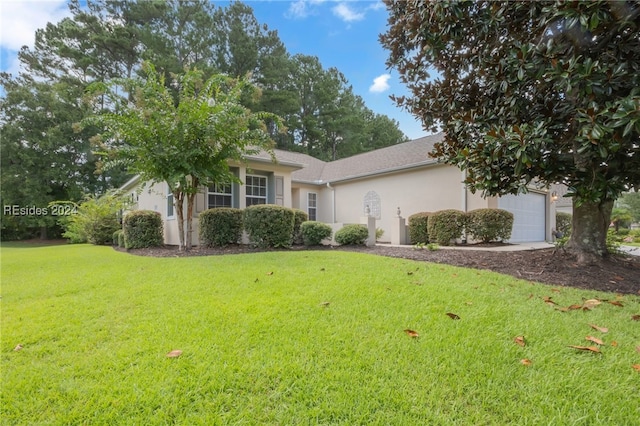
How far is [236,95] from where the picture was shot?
25.6 feet

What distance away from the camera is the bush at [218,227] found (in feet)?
28.9

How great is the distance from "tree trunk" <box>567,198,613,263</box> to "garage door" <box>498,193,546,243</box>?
4911 mm

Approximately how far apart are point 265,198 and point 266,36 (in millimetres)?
21332

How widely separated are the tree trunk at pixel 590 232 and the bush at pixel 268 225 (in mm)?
6430

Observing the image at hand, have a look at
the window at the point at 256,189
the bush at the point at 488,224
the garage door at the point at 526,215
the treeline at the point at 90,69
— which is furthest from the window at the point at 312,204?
the garage door at the point at 526,215

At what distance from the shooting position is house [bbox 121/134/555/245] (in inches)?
426

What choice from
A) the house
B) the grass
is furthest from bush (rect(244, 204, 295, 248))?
the grass

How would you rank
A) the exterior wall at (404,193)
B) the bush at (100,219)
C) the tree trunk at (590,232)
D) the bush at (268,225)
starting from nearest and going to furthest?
the tree trunk at (590,232) < the bush at (268,225) < the exterior wall at (404,193) < the bush at (100,219)

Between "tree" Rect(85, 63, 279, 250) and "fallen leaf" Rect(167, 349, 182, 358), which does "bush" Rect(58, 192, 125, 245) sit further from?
"fallen leaf" Rect(167, 349, 182, 358)

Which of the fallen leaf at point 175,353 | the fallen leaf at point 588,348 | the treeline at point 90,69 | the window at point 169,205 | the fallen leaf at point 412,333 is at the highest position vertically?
the treeline at point 90,69

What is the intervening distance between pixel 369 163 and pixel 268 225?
27.3ft

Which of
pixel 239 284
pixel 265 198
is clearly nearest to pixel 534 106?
pixel 239 284

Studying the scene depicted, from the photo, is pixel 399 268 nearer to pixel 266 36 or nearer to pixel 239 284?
pixel 239 284

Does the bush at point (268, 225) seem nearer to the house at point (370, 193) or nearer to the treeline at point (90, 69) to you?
the house at point (370, 193)
